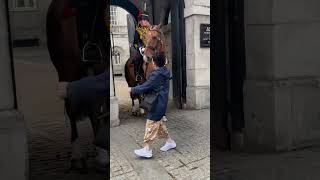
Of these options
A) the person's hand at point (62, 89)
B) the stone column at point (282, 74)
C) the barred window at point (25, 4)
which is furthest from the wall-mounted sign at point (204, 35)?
the barred window at point (25, 4)

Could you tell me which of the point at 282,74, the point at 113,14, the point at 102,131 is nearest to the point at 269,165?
the point at 282,74

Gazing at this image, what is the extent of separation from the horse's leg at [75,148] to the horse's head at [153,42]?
18.6 inches

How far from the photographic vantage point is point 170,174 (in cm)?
210

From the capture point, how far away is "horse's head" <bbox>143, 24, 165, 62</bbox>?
1.91m

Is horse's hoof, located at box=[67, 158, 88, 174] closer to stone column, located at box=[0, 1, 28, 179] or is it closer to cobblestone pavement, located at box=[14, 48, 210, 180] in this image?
cobblestone pavement, located at box=[14, 48, 210, 180]

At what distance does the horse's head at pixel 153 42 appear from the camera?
1907mm

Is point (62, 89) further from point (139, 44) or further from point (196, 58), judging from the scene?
point (196, 58)

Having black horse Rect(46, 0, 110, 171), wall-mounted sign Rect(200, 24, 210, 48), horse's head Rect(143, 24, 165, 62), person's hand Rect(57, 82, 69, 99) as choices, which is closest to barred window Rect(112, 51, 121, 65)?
black horse Rect(46, 0, 110, 171)

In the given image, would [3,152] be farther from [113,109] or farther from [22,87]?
[113,109]

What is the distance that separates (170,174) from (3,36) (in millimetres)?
1055

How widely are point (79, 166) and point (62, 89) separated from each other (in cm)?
43

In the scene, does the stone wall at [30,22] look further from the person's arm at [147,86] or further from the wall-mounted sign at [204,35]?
the wall-mounted sign at [204,35]

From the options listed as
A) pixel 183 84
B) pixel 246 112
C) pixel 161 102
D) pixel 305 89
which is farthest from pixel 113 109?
pixel 305 89

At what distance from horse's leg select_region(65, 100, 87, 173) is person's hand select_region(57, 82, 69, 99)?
2.0 inches
